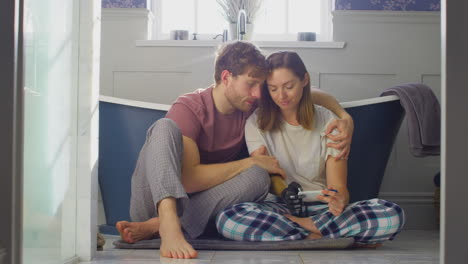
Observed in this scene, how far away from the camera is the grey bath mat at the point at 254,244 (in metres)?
2.24

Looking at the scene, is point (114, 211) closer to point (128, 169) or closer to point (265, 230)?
point (128, 169)

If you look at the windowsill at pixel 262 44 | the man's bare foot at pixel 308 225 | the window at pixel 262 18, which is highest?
the window at pixel 262 18

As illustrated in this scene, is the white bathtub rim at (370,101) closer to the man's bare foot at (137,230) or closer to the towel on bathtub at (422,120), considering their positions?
the towel on bathtub at (422,120)

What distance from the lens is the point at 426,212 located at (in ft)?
11.2

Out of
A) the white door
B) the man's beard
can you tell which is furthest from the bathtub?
the white door

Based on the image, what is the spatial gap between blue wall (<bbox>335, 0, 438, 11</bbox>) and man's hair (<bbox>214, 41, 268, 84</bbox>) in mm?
1034

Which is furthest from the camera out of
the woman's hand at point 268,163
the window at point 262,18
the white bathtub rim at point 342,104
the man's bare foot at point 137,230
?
the window at point 262,18

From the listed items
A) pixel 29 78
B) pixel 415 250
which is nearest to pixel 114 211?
pixel 415 250

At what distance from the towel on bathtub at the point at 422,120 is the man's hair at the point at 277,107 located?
444 millimetres

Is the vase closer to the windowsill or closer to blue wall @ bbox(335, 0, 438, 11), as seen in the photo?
the windowsill

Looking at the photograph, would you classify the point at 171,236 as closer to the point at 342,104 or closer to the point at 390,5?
the point at 342,104

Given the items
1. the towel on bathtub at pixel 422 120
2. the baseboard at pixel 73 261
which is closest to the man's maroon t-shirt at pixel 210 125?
the towel on bathtub at pixel 422 120

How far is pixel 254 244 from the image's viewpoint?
89.7 inches
